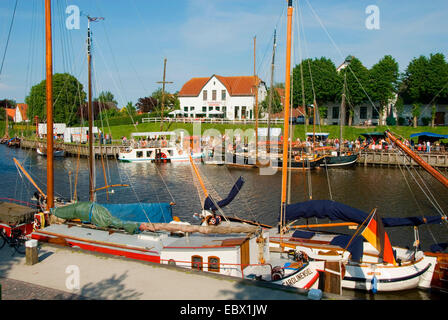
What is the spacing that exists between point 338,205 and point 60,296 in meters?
11.9

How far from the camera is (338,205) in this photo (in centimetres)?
1670

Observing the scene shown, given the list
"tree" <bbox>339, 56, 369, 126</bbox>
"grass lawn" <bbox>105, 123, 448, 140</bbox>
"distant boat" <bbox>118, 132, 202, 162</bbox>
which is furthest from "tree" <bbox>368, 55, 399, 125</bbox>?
"distant boat" <bbox>118, 132, 202, 162</bbox>

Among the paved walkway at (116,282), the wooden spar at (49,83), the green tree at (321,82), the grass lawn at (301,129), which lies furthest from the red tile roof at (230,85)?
the paved walkway at (116,282)

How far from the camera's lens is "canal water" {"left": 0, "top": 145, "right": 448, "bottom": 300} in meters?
27.6

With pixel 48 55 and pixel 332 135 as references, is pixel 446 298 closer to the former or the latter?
pixel 48 55

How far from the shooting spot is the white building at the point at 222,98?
82.6 meters

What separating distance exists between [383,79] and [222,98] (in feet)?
112

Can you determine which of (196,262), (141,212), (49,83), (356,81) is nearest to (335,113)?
(356,81)

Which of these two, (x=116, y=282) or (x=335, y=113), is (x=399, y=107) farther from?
(x=116, y=282)

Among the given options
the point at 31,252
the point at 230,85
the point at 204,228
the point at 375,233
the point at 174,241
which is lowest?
the point at 174,241

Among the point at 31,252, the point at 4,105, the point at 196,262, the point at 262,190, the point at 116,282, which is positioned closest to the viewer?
the point at 116,282

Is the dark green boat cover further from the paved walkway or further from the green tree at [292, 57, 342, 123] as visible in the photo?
the green tree at [292, 57, 342, 123]

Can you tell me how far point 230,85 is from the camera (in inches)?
3369
